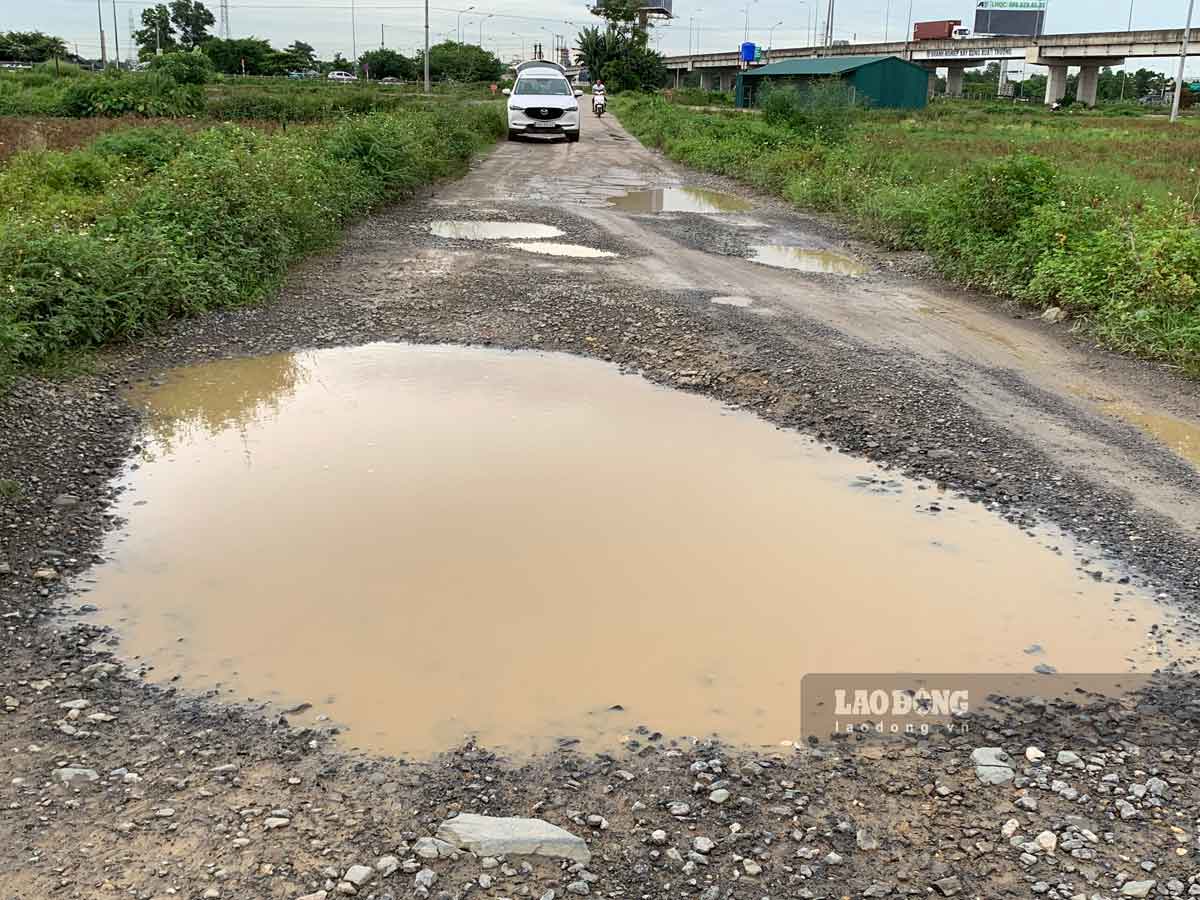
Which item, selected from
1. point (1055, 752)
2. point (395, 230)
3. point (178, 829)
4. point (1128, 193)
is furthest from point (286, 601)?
point (1128, 193)

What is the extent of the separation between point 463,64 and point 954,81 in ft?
126

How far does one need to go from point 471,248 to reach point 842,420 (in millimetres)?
6408

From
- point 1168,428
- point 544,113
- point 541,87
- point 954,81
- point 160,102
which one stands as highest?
point 954,81

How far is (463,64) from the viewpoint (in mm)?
82875

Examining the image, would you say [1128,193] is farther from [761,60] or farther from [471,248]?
[761,60]

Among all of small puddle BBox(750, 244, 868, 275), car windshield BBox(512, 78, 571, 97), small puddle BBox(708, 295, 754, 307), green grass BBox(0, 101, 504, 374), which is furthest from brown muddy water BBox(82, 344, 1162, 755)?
car windshield BBox(512, 78, 571, 97)

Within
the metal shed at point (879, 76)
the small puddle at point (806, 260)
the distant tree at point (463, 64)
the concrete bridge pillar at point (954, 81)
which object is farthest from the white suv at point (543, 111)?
the concrete bridge pillar at point (954, 81)

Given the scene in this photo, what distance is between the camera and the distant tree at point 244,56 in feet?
249

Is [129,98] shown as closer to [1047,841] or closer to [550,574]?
[550,574]

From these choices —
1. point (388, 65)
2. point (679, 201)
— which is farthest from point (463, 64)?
point (679, 201)

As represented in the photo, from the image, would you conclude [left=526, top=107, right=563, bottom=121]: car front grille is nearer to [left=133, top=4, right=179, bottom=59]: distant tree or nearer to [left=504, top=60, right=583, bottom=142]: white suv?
[left=504, top=60, right=583, bottom=142]: white suv

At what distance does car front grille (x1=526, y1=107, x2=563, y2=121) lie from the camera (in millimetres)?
27109

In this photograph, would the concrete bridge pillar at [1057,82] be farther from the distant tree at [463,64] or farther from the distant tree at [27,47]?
the distant tree at [27,47]

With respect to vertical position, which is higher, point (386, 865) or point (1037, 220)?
point (1037, 220)
